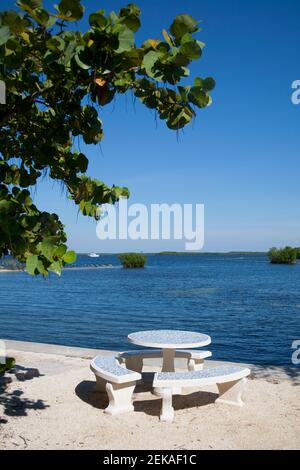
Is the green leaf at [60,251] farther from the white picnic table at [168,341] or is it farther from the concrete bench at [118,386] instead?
the white picnic table at [168,341]

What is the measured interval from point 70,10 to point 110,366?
13.8 ft

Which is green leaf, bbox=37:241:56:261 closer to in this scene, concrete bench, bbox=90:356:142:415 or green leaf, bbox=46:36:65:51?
green leaf, bbox=46:36:65:51

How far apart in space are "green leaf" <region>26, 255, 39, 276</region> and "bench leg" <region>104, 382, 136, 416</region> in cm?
287

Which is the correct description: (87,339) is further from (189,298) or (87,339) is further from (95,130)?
(189,298)

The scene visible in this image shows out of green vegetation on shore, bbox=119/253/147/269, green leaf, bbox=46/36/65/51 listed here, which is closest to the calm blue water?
green leaf, bbox=46/36/65/51

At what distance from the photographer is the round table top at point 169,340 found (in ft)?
20.0

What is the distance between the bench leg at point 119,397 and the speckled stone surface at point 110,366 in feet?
0.50

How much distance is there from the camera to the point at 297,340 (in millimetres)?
14930

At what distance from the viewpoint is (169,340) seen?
6.34 meters

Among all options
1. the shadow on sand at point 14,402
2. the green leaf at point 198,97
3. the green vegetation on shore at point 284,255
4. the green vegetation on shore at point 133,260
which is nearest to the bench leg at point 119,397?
the shadow on sand at point 14,402

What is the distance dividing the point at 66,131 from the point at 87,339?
11.7 meters

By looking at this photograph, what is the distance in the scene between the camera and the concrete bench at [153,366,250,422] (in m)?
5.27

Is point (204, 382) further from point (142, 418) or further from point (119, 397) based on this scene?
point (119, 397)

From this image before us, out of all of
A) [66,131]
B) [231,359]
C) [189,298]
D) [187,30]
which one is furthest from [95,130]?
[189,298]
